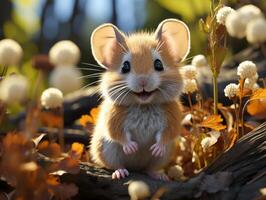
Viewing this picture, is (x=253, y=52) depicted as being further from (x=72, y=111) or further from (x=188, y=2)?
(x=72, y=111)

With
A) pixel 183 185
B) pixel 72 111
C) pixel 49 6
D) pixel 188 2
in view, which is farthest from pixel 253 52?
pixel 49 6

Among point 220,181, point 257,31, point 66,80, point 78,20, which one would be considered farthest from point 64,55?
point 78,20

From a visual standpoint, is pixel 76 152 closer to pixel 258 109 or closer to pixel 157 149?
pixel 157 149

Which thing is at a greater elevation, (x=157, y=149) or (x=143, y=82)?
(x=143, y=82)

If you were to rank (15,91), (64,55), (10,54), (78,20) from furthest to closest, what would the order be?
(78,20)
(10,54)
(64,55)
(15,91)

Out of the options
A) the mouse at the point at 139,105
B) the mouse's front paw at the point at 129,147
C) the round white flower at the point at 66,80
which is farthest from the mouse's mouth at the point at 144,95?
the round white flower at the point at 66,80

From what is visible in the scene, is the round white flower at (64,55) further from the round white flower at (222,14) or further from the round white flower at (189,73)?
the round white flower at (189,73)
